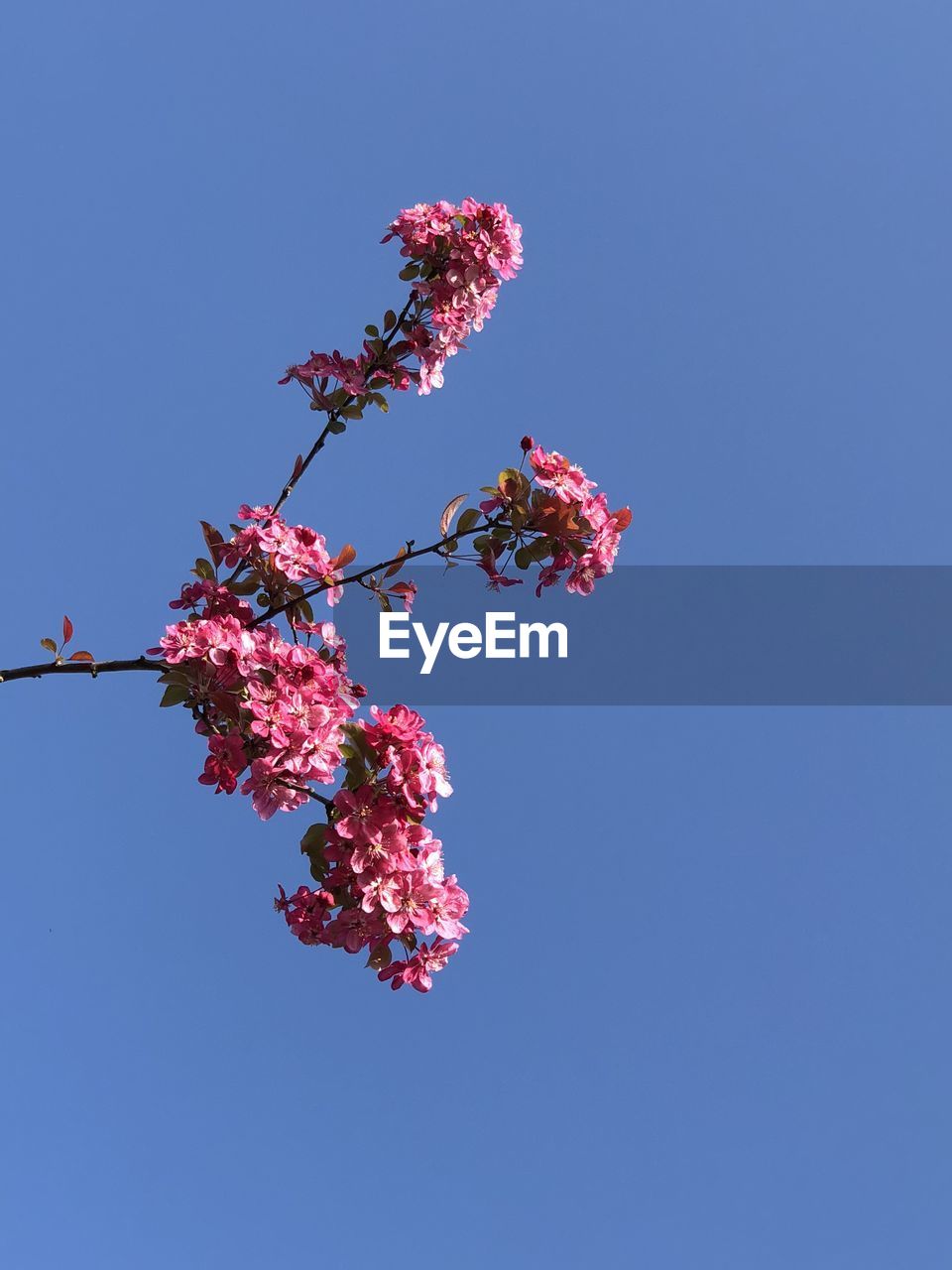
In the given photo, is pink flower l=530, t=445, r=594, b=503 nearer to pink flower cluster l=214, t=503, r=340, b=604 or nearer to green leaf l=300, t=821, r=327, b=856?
pink flower cluster l=214, t=503, r=340, b=604

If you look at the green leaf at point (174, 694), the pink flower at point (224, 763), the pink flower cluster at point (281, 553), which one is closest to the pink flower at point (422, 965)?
the pink flower at point (224, 763)

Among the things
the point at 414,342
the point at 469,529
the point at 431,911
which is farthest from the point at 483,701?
the point at 431,911

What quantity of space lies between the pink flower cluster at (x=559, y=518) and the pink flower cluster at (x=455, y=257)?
111 cm

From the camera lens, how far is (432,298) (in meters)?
4.21

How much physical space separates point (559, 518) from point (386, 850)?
1226mm

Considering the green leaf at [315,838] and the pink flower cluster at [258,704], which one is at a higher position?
the pink flower cluster at [258,704]

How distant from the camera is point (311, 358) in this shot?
4.09 m

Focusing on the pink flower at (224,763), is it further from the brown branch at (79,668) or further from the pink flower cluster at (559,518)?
the pink flower cluster at (559,518)

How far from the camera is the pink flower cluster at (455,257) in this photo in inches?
162

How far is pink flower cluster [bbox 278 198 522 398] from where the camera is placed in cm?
410

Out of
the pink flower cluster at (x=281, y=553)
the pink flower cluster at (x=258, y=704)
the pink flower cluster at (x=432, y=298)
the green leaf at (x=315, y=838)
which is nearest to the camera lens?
the pink flower cluster at (x=258, y=704)

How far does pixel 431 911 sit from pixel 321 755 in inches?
21.9

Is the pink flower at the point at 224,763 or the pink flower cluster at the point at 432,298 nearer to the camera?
the pink flower at the point at 224,763

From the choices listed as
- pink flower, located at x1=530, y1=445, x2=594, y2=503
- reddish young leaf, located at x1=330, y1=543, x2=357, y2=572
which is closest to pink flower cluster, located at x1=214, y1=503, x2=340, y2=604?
reddish young leaf, located at x1=330, y1=543, x2=357, y2=572
